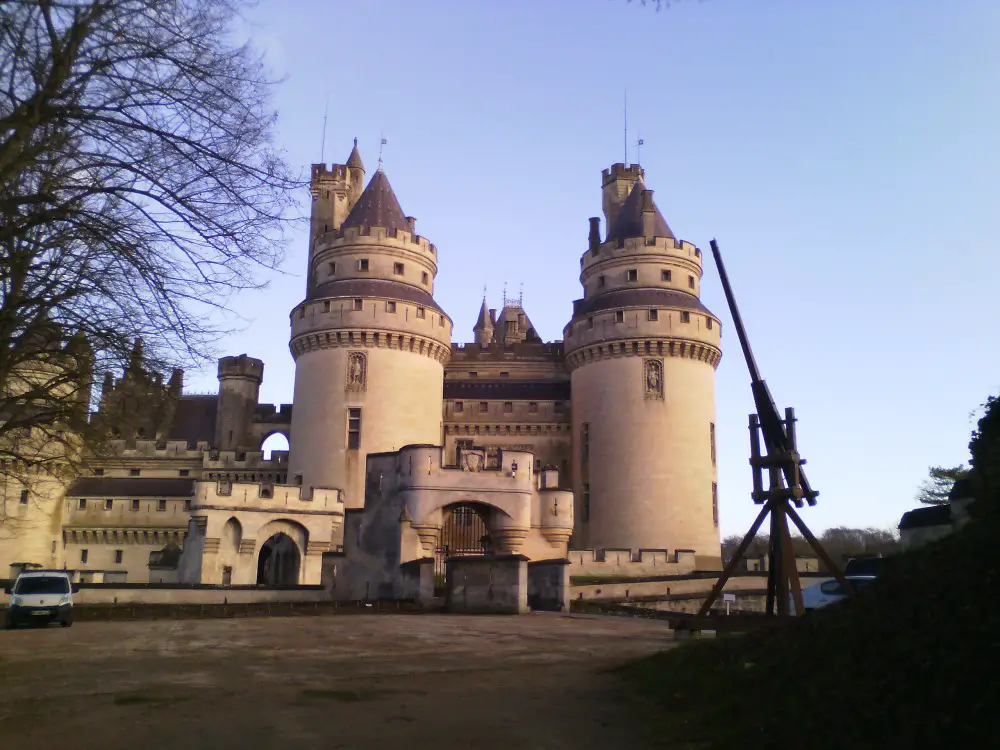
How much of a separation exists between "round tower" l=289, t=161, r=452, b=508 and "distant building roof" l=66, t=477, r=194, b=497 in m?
10.1

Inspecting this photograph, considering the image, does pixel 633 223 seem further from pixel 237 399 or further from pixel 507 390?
pixel 237 399

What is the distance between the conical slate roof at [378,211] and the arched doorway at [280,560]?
1624 cm

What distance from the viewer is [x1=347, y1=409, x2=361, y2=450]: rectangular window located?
42.0m

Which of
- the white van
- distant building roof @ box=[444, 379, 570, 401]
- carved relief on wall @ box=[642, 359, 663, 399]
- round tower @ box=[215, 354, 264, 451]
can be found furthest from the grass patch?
round tower @ box=[215, 354, 264, 451]

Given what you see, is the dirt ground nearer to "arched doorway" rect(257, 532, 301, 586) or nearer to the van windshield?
the van windshield

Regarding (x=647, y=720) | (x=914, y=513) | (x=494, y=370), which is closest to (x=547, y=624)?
(x=647, y=720)

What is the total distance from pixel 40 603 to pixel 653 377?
30290 millimetres

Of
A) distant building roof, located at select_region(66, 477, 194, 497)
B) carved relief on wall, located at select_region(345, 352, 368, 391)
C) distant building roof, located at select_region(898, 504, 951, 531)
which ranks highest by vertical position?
carved relief on wall, located at select_region(345, 352, 368, 391)

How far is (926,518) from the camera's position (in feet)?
101

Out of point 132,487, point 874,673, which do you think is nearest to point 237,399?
point 132,487

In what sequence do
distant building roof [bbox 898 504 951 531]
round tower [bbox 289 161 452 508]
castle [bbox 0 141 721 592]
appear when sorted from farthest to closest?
round tower [bbox 289 161 452 508] → castle [bbox 0 141 721 592] → distant building roof [bbox 898 504 951 531]

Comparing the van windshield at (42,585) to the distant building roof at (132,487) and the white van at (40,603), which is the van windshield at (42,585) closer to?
the white van at (40,603)

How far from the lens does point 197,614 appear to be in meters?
21.9

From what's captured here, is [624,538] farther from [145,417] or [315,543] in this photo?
[145,417]
